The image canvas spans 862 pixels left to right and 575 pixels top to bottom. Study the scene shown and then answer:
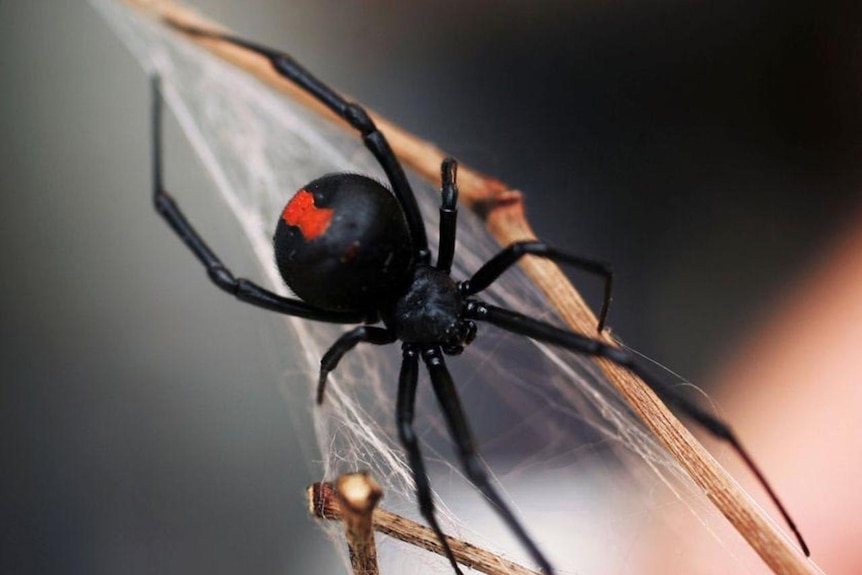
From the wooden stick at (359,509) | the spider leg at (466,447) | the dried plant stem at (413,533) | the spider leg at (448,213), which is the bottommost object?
the wooden stick at (359,509)

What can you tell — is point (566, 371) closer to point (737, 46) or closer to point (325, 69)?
point (737, 46)

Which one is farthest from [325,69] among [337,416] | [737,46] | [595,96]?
[337,416]

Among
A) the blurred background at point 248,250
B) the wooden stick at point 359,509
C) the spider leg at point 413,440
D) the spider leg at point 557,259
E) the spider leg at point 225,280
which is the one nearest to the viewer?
the wooden stick at point 359,509

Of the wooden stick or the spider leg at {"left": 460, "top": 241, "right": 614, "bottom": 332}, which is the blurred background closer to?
the spider leg at {"left": 460, "top": 241, "right": 614, "bottom": 332}

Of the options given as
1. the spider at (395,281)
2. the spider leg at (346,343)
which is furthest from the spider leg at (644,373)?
the spider leg at (346,343)

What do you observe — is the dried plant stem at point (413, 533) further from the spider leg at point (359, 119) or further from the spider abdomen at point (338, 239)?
the spider leg at point (359, 119)
